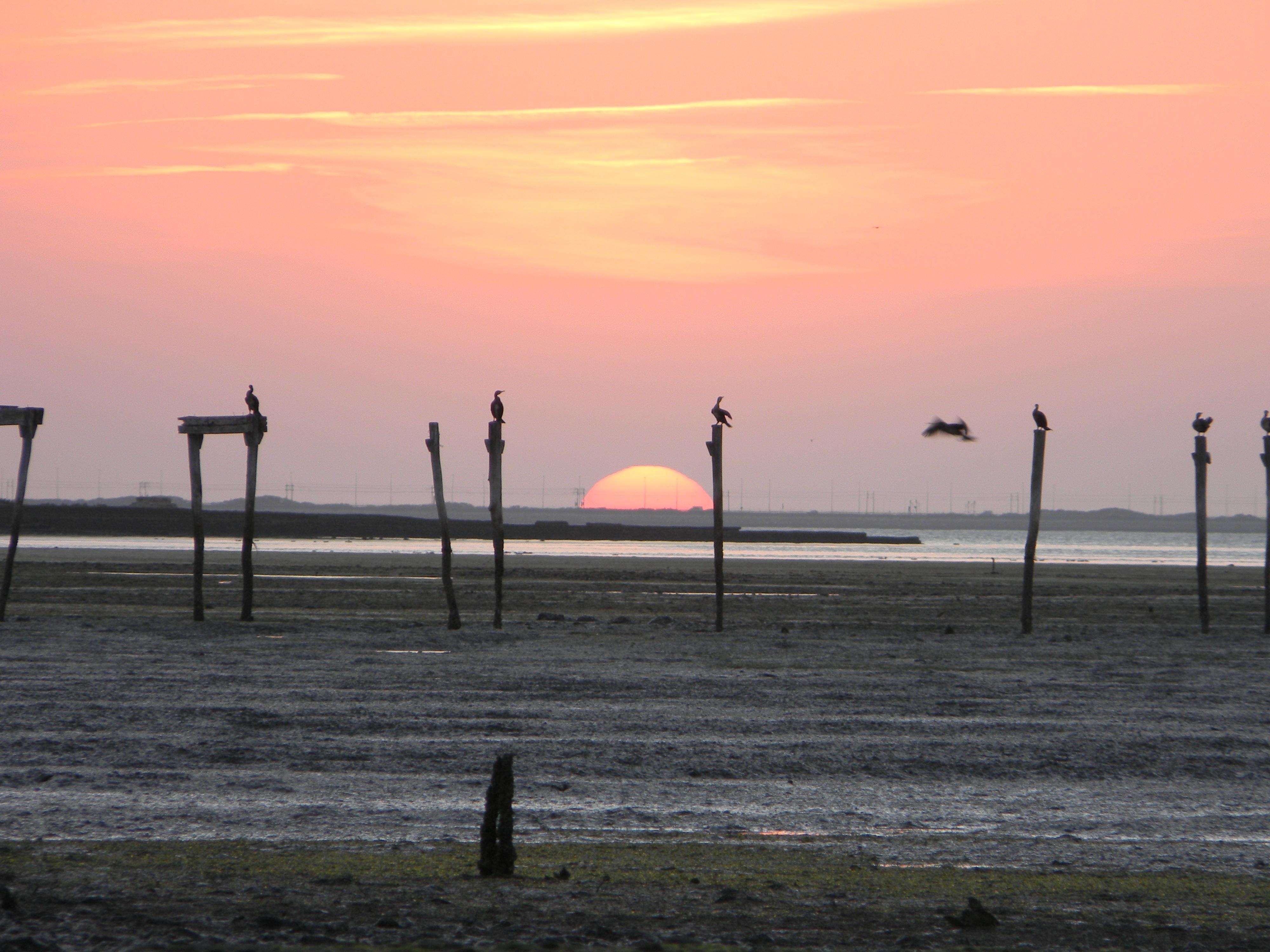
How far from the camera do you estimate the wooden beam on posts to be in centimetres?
2188

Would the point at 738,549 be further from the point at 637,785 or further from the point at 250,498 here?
the point at 637,785

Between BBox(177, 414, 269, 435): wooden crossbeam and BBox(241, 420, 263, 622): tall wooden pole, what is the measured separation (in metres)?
0.05

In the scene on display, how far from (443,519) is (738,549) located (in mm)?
61018

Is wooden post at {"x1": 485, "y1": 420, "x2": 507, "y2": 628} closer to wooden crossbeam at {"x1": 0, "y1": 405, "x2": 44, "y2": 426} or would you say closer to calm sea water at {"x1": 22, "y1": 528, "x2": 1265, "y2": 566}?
wooden crossbeam at {"x1": 0, "y1": 405, "x2": 44, "y2": 426}

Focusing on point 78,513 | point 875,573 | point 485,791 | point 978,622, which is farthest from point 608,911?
point 78,513

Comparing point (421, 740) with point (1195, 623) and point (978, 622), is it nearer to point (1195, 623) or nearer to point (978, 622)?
point (978, 622)

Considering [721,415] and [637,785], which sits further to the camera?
[721,415]

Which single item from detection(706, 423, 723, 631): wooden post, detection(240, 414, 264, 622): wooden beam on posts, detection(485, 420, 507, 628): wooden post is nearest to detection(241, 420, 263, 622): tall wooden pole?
detection(240, 414, 264, 622): wooden beam on posts

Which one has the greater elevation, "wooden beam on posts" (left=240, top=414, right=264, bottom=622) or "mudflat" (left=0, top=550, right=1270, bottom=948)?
"wooden beam on posts" (left=240, top=414, right=264, bottom=622)

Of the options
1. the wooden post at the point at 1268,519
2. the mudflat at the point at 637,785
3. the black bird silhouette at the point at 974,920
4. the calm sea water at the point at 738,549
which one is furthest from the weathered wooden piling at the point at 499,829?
the calm sea water at the point at 738,549

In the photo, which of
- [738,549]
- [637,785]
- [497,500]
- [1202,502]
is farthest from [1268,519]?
[738,549]

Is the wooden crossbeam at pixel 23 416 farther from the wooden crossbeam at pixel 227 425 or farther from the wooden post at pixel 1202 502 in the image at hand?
the wooden post at pixel 1202 502

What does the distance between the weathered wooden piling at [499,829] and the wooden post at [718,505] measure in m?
14.5

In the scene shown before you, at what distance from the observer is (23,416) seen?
21.5 meters
